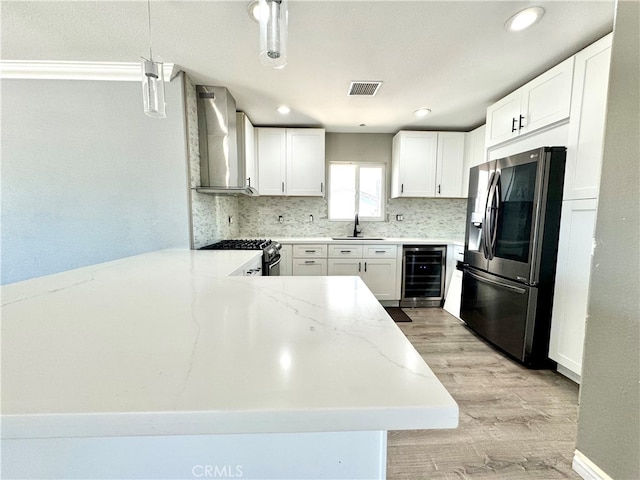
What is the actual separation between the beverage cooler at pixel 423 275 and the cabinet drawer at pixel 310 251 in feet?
3.50

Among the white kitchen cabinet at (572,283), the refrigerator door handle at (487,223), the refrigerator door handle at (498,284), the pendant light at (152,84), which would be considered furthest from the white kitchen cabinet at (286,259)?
the white kitchen cabinet at (572,283)

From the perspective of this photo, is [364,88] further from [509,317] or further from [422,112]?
[509,317]

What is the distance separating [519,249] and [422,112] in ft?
5.90

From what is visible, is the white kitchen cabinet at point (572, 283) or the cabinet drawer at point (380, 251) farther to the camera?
the cabinet drawer at point (380, 251)

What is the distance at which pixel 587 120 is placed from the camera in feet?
5.61

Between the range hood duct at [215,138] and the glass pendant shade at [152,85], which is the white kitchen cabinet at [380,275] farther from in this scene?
the glass pendant shade at [152,85]

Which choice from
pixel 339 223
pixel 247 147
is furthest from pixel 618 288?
pixel 247 147

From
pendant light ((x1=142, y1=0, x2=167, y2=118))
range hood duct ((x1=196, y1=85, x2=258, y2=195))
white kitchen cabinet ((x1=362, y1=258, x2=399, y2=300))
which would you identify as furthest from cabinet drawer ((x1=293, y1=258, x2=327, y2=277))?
pendant light ((x1=142, y1=0, x2=167, y2=118))

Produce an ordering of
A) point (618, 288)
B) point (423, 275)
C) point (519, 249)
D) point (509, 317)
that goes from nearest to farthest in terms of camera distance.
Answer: point (618, 288) → point (519, 249) → point (509, 317) → point (423, 275)

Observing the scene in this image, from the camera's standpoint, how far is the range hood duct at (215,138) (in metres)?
2.33

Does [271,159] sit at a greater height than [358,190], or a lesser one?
greater

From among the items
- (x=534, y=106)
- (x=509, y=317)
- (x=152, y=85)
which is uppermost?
(x=534, y=106)

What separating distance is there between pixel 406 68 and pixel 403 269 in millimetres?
2279

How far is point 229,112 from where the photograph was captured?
2414 millimetres
